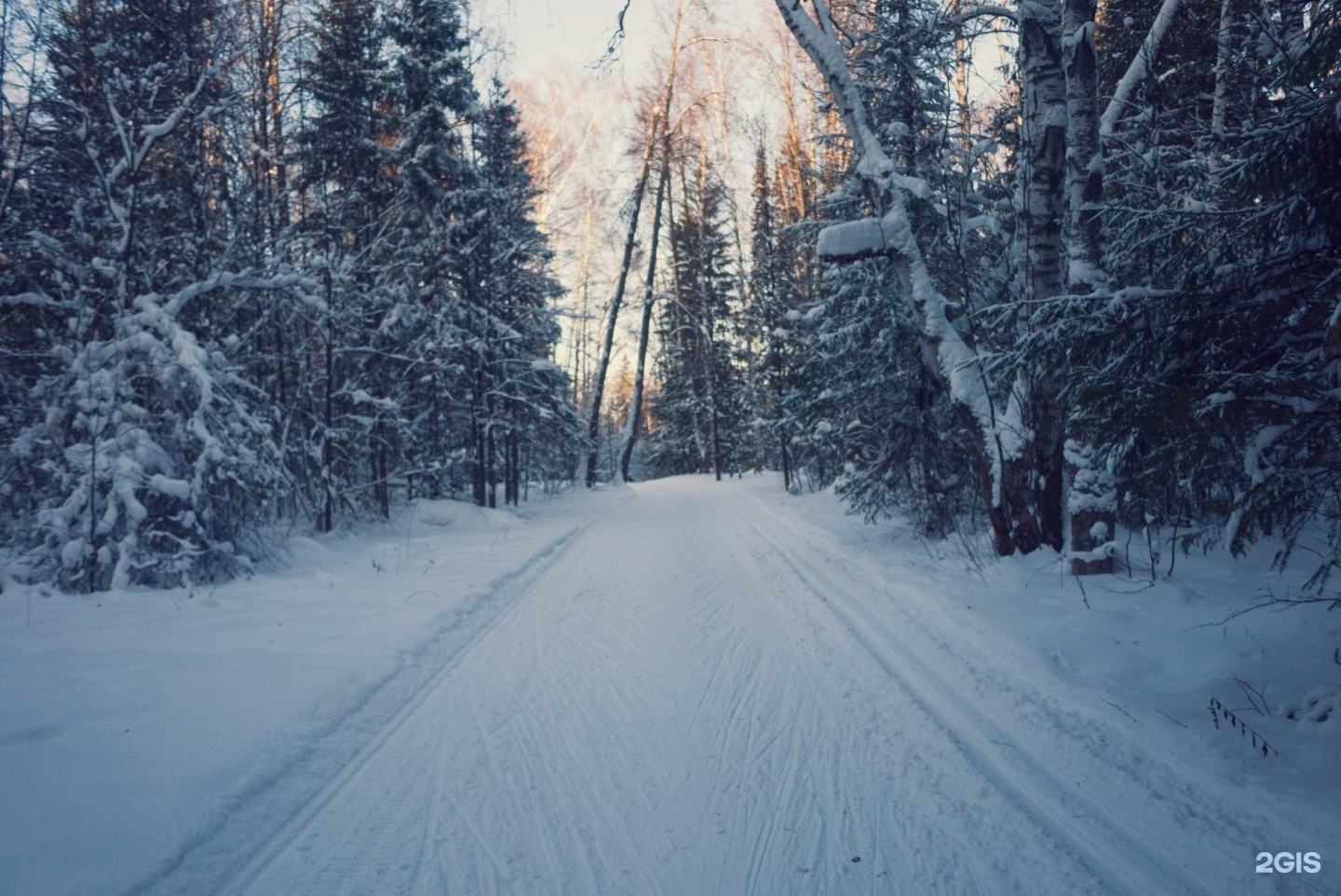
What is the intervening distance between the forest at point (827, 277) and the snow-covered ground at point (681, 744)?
93cm

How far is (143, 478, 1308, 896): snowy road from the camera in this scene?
7.29 feet

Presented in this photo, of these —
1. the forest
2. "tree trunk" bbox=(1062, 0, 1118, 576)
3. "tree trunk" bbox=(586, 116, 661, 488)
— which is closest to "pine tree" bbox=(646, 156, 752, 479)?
"tree trunk" bbox=(586, 116, 661, 488)

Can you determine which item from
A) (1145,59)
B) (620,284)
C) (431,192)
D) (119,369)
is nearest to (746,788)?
(1145,59)

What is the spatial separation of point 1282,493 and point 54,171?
11.0 metres

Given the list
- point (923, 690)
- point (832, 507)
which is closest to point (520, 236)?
point (832, 507)

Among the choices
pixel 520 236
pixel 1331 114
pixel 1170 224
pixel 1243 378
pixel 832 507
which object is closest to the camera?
pixel 1331 114

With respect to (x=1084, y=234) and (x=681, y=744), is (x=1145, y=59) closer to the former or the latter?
(x=1084, y=234)

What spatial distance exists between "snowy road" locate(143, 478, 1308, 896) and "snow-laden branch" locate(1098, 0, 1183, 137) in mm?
5153

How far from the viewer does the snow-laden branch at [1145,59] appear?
495cm

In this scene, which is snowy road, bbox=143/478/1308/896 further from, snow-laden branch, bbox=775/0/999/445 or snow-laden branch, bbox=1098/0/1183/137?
snow-laden branch, bbox=1098/0/1183/137

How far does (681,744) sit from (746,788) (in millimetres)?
524

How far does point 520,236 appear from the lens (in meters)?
14.9

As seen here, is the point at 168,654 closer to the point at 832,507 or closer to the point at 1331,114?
the point at 1331,114

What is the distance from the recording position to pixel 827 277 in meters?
10.0
